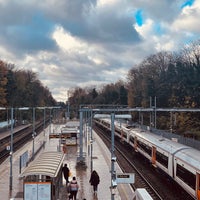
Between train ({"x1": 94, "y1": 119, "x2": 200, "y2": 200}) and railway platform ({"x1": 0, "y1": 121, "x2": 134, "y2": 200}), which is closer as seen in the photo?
train ({"x1": 94, "y1": 119, "x2": 200, "y2": 200})

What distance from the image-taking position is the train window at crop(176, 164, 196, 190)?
65.4 feet

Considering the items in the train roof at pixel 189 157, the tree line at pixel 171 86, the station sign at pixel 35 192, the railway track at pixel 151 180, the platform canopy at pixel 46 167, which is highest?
the tree line at pixel 171 86

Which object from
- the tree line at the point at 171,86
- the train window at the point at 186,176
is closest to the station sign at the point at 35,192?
the train window at the point at 186,176

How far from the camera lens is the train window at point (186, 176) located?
19.9 metres

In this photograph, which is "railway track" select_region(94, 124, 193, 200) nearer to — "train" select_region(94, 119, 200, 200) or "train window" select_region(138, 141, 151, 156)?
"train" select_region(94, 119, 200, 200)

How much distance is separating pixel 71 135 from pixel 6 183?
25219 mm

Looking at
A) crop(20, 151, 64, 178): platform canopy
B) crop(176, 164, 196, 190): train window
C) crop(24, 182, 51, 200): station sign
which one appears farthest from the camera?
crop(176, 164, 196, 190): train window

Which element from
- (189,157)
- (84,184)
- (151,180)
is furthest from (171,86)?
(189,157)

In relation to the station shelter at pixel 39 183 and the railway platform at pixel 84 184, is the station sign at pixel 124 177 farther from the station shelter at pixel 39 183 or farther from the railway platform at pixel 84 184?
the station shelter at pixel 39 183

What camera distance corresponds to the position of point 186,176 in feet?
69.3

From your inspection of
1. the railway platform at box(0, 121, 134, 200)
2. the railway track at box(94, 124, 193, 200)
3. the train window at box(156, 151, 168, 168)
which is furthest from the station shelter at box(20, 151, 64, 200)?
the train window at box(156, 151, 168, 168)

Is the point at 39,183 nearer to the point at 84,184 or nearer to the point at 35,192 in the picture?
the point at 35,192

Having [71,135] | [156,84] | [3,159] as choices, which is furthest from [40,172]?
[156,84]

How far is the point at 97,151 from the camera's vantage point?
152 feet
